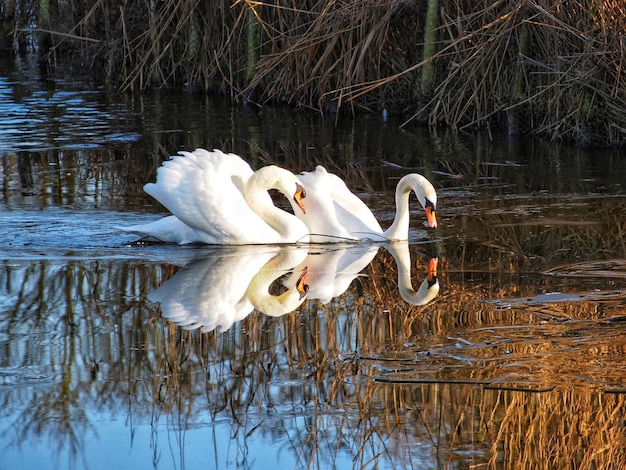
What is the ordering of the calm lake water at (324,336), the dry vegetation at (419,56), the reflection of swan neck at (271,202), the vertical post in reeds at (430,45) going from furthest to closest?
the vertical post in reeds at (430,45) < the dry vegetation at (419,56) < the reflection of swan neck at (271,202) < the calm lake water at (324,336)

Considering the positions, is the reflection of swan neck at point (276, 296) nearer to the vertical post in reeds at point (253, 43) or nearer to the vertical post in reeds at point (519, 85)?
the vertical post in reeds at point (519, 85)

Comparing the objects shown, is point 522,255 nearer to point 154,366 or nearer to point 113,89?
point 154,366

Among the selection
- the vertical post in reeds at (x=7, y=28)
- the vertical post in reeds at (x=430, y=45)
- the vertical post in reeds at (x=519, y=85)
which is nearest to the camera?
the vertical post in reeds at (x=519, y=85)

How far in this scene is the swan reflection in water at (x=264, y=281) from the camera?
715cm

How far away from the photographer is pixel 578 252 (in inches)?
352

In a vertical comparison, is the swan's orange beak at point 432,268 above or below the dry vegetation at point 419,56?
below

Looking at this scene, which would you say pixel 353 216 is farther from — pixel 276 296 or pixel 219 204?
pixel 276 296

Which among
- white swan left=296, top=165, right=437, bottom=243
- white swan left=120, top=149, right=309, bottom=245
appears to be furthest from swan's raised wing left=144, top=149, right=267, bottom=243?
white swan left=296, top=165, right=437, bottom=243

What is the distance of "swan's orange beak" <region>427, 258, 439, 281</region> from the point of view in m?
8.22

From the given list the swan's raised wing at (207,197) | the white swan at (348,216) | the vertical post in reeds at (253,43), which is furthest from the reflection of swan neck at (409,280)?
the vertical post in reeds at (253,43)

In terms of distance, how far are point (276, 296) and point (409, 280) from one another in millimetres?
1081

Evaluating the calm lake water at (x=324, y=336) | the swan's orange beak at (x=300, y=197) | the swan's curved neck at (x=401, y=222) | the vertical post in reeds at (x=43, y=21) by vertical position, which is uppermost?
the vertical post in reeds at (x=43, y=21)

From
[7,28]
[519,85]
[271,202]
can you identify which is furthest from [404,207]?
[7,28]

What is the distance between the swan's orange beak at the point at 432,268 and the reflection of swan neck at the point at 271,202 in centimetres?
116
